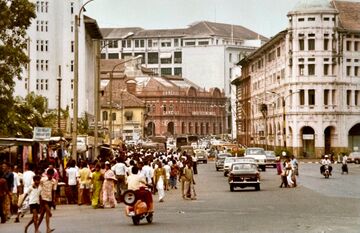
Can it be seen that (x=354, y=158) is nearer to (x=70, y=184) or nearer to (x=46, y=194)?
(x=70, y=184)

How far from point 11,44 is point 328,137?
275 feet

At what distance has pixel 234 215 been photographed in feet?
97.6

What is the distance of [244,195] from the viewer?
140 ft

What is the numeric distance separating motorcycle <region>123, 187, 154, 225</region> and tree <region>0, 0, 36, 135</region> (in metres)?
11.4

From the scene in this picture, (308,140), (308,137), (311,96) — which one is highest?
(311,96)

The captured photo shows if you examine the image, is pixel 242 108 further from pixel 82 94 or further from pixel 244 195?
→ pixel 244 195

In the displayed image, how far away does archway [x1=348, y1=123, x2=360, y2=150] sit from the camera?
11794 cm

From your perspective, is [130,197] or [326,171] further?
[326,171]

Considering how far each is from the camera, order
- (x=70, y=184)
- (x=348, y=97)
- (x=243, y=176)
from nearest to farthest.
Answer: (x=70, y=184) < (x=243, y=176) < (x=348, y=97)

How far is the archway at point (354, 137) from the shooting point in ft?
387

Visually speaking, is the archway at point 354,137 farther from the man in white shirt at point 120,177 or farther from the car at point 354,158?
the man in white shirt at point 120,177

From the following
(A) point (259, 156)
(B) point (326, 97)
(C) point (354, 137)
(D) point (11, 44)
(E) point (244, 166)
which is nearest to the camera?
(D) point (11, 44)

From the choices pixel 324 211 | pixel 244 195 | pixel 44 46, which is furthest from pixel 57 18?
pixel 324 211

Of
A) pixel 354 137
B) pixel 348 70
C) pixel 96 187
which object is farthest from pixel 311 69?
pixel 96 187
